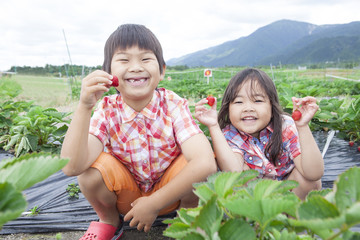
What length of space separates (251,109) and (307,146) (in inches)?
14.4

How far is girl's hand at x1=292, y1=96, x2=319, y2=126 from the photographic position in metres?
1.59

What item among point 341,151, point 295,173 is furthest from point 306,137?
point 341,151

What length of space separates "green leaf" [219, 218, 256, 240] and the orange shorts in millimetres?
1206

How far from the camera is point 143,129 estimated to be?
1770 millimetres

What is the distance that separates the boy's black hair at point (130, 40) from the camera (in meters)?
1.65

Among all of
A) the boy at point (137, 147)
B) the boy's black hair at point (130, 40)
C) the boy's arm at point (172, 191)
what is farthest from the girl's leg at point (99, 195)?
the boy's black hair at point (130, 40)

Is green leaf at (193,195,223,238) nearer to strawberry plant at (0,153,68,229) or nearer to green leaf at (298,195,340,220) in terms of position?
green leaf at (298,195,340,220)

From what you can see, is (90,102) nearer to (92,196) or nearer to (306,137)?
(92,196)

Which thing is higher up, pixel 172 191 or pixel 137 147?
pixel 137 147

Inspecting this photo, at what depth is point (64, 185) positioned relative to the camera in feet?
9.06

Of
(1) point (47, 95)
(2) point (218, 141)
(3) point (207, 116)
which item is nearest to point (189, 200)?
(2) point (218, 141)

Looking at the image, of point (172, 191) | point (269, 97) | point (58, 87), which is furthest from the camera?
point (58, 87)

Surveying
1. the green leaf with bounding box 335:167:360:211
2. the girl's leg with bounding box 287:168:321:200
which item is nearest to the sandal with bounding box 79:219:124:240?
the girl's leg with bounding box 287:168:321:200

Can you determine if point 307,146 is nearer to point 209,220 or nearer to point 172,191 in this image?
point 172,191
